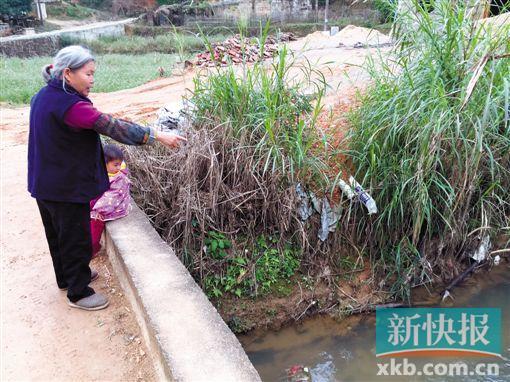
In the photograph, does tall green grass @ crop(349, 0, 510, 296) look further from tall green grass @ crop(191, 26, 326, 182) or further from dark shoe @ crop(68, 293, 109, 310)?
dark shoe @ crop(68, 293, 109, 310)

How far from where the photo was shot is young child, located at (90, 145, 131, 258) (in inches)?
117

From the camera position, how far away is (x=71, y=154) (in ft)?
7.64

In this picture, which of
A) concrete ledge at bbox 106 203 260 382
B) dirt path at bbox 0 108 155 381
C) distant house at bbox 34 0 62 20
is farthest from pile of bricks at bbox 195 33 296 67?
distant house at bbox 34 0 62 20

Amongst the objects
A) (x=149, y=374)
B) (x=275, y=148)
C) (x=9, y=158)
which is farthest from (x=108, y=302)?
(x=9, y=158)

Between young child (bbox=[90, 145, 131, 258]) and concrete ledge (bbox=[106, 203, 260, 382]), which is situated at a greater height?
young child (bbox=[90, 145, 131, 258])

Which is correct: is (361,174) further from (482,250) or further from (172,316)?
(172,316)

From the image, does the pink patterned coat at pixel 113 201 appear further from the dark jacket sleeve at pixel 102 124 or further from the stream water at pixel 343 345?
the stream water at pixel 343 345

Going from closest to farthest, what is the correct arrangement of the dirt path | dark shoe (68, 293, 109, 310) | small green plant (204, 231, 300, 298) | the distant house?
1. the dirt path
2. dark shoe (68, 293, 109, 310)
3. small green plant (204, 231, 300, 298)
4. the distant house

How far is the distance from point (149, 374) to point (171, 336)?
25 cm

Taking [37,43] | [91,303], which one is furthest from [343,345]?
[37,43]

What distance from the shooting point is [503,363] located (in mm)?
3064

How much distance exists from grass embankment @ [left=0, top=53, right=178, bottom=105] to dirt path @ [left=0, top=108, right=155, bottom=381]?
680 centimetres

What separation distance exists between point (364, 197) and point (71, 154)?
209 centimetres

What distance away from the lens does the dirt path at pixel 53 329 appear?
7.09 ft
